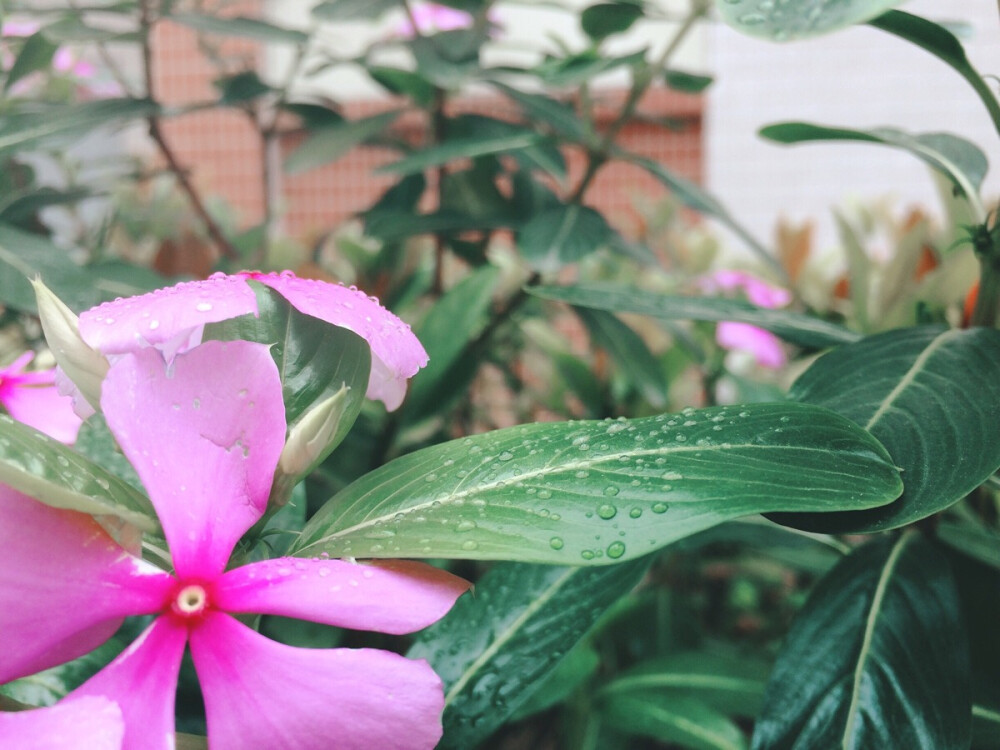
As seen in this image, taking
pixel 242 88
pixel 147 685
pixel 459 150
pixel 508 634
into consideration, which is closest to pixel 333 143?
pixel 242 88

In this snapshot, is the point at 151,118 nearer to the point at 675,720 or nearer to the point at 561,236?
the point at 561,236

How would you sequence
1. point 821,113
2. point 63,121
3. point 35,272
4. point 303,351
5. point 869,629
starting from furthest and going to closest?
point 821,113, point 63,121, point 35,272, point 869,629, point 303,351

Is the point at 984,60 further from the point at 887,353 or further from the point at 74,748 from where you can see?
the point at 74,748

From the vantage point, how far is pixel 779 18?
0.32 m

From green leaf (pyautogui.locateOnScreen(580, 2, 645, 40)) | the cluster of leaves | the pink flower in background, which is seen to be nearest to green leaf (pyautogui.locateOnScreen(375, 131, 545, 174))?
the cluster of leaves

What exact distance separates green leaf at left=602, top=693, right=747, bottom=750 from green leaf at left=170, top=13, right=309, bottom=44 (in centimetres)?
77

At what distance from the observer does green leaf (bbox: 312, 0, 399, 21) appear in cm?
87

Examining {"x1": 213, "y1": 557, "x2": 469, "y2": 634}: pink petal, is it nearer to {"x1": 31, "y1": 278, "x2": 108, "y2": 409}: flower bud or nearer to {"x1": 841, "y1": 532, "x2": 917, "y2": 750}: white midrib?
{"x1": 31, "y1": 278, "x2": 108, "y2": 409}: flower bud

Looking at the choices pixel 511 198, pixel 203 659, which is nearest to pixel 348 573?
pixel 203 659

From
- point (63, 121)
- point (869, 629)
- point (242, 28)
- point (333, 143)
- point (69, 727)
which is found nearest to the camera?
point (69, 727)

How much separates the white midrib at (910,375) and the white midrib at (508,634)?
0.66 ft

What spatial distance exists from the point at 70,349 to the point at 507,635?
287 millimetres

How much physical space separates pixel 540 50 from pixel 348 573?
0.83 metres

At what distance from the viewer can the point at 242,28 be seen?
2.74 feet
